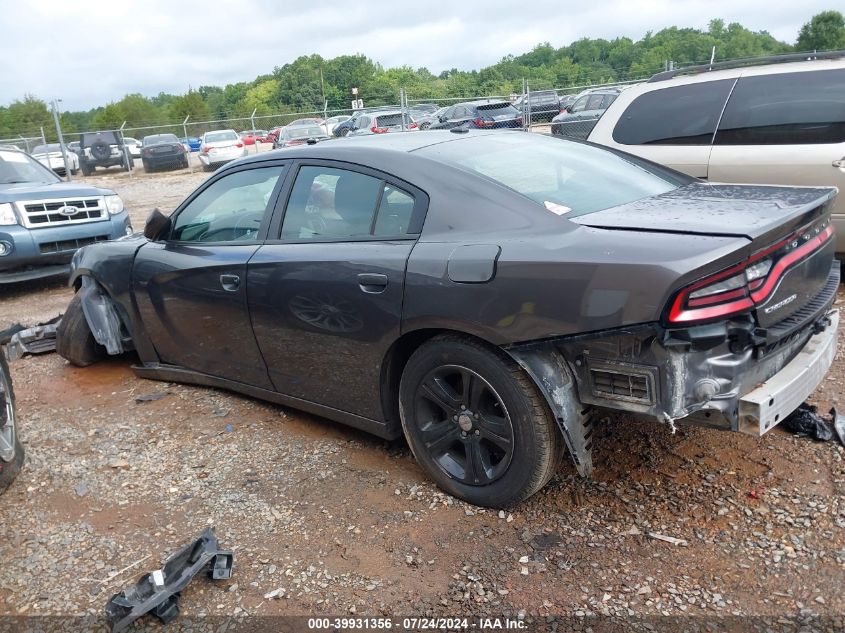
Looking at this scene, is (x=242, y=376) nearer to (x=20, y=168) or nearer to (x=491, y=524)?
(x=491, y=524)

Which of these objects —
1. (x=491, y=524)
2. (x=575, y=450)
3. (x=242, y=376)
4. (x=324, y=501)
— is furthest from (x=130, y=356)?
(x=575, y=450)

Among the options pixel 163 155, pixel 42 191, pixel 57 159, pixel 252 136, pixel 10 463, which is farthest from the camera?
pixel 252 136

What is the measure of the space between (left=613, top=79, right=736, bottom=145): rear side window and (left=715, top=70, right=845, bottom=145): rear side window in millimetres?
117

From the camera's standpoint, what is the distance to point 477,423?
2.91 meters

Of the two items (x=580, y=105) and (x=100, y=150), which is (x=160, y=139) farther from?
(x=580, y=105)

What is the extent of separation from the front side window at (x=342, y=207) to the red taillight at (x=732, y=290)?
1251 millimetres

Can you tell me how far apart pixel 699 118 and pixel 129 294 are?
464cm

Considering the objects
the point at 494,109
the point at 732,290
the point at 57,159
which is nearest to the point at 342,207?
the point at 732,290

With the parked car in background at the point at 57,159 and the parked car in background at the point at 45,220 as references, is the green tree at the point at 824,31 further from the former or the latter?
the parked car in background at the point at 45,220

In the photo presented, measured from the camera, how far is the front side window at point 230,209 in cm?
381

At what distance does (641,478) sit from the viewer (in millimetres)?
3148

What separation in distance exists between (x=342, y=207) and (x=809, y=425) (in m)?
2.46

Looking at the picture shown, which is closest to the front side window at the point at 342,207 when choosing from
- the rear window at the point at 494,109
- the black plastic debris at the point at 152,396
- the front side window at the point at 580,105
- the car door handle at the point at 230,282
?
the car door handle at the point at 230,282

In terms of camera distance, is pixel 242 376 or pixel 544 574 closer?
pixel 544 574
